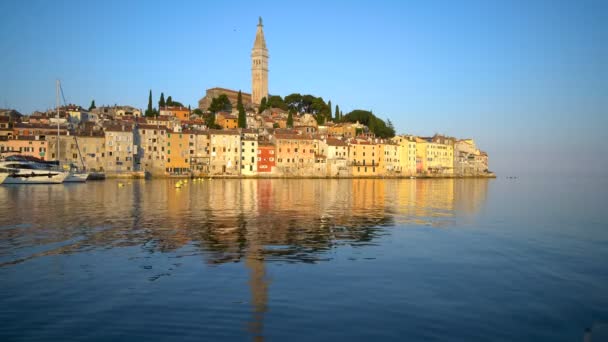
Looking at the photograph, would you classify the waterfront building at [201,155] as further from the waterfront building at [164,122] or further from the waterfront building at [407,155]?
the waterfront building at [407,155]

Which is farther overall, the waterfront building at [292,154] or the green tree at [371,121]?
the green tree at [371,121]

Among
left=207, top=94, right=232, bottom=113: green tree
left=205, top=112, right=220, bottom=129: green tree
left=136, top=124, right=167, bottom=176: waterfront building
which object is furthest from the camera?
left=207, top=94, right=232, bottom=113: green tree

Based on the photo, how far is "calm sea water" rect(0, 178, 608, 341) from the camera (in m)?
8.48

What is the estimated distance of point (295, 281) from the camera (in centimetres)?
1145

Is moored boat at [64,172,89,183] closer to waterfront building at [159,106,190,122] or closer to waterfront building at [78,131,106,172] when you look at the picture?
waterfront building at [78,131,106,172]

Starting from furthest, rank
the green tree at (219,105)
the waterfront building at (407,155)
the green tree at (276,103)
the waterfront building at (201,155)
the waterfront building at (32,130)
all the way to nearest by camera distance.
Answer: the green tree at (276,103)
the green tree at (219,105)
the waterfront building at (407,155)
the waterfront building at (201,155)
the waterfront building at (32,130)

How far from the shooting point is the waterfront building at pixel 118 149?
7694 centimetres

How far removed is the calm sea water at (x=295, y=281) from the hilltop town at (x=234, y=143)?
58.0m

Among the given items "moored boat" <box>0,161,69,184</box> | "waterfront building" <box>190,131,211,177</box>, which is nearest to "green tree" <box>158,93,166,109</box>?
"waterfront building" <box>190,131,211,177</box>

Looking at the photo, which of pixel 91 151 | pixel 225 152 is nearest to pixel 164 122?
pixel 225 152

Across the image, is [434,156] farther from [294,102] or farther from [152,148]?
[152,148]

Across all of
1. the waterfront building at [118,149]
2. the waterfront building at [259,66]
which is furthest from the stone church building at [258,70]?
the waterfront building at [118,149]

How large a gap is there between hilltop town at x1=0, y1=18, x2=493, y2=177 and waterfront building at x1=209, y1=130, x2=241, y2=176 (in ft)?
0.59

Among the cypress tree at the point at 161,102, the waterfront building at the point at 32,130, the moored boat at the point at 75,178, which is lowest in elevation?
the moored boat at the point at 75,178
